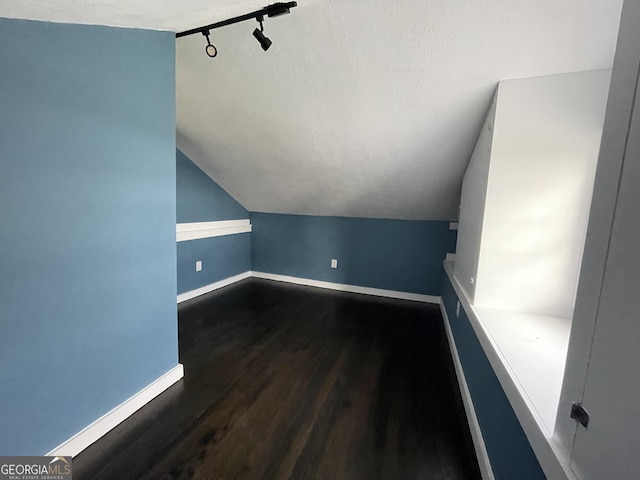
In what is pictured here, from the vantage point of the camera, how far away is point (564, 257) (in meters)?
1.52

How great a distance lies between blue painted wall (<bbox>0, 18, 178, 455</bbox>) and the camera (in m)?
1.06

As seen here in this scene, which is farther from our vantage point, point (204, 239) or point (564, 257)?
point (204, 239)

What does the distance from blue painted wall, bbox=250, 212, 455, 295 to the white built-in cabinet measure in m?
1.24

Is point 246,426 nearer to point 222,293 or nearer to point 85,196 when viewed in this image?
point 85,196

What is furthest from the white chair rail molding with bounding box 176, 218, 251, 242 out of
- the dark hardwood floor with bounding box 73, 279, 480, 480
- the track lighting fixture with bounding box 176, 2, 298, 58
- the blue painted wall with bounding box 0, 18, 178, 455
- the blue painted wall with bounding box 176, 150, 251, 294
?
the track lighting fixture with bounding box 176, 2, 298, 58

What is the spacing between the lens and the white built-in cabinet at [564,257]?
58cm

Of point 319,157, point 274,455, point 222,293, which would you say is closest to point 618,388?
point 274,455

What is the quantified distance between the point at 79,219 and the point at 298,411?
1.52 metres

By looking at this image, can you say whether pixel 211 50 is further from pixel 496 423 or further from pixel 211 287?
pixel 211 287

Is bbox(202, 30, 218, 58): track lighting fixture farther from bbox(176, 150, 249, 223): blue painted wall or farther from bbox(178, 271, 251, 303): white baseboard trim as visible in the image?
bbox(178, 271, 251, 303): white baseboard trim

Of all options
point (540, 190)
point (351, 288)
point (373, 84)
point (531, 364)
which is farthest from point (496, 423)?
point (351, 288)

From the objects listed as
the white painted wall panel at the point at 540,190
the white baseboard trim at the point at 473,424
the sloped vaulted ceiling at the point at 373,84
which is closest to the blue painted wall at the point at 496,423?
the white baseboard trim at the point at 473,424

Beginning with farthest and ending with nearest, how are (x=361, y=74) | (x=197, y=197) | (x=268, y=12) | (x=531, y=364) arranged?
(x=197, y=197), (x=361, y=74), (x=268, y=12), (x=531, y=364)

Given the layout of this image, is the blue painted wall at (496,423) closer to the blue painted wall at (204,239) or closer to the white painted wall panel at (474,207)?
the white painted wall panel at (474,207)
